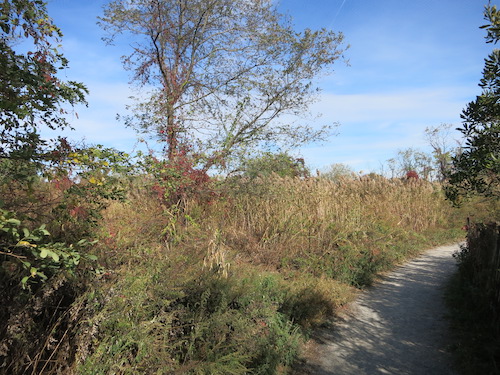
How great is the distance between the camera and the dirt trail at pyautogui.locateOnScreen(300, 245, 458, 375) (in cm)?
382

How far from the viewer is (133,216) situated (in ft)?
16.8

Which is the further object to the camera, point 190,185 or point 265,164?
point 265,164

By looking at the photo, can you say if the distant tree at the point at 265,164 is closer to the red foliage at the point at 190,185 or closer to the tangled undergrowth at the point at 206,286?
the tangled undergrowth at the point at 206,286

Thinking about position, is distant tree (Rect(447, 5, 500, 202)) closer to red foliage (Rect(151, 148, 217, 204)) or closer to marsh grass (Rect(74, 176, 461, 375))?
marsh grass (Rect(74, 176, 461, 375))

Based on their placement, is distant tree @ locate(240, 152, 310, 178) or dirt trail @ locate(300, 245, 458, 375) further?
distant tree @ locate(240, 152, 310, 178)

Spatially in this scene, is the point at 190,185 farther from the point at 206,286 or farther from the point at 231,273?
the point at 206,286

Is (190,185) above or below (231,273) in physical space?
above

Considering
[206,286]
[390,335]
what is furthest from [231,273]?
[390,335]

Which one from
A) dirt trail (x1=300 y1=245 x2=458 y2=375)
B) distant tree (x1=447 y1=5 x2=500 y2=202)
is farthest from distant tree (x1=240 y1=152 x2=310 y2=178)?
distant tree (x1=447 y1=5 x2=500 y2=202)

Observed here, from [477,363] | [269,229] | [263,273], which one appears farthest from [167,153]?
[477,363]

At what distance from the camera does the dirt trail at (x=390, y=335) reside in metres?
3.82

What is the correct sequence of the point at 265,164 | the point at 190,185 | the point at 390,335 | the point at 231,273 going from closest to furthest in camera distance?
the point at 390,335, the point at 231,273, the point at 190,185, the point at 265,164

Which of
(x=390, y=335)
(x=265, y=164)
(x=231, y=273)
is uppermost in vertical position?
(x=265, y=164)

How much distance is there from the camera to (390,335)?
4551 mm
